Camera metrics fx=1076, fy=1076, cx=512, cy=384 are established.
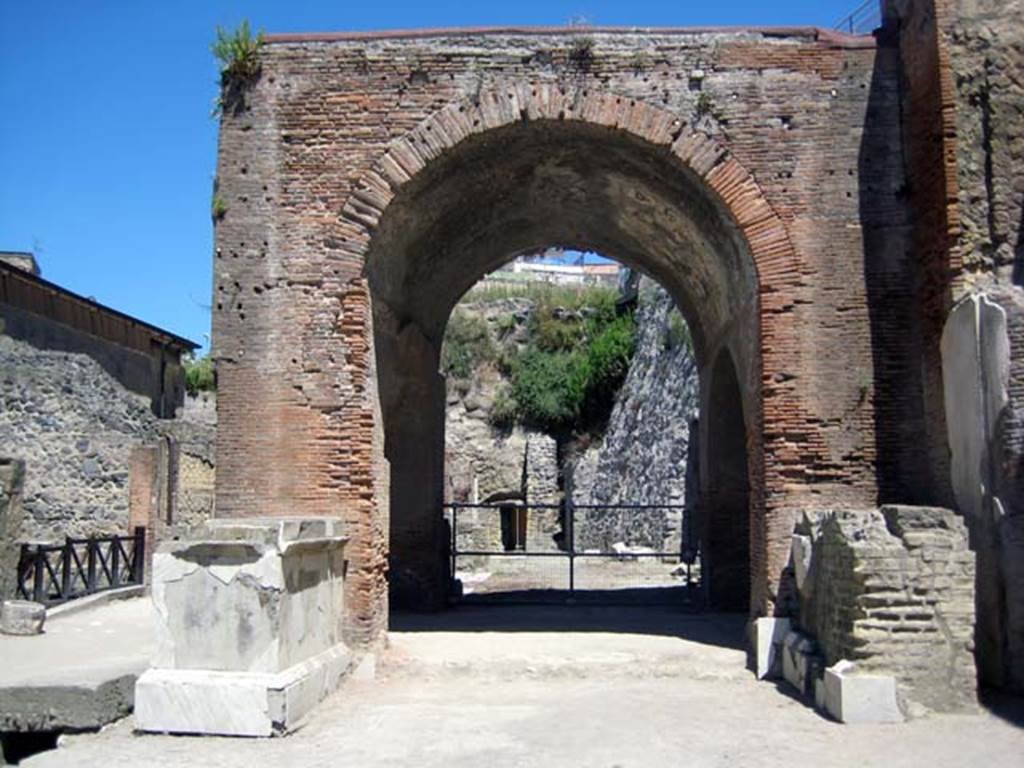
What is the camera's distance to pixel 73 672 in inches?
321

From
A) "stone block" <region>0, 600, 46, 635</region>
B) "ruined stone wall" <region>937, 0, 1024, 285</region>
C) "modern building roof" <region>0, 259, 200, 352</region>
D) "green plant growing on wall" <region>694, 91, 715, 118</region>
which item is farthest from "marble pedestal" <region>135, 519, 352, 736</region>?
"modern building roof" <region>0, 259, 200, 352</region>

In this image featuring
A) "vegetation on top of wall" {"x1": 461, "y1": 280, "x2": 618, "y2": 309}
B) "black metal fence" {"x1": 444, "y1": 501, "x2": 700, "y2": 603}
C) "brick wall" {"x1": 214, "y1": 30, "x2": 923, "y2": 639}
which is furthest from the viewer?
"vegetation on top of wall" {"x1": 461, "y1": 280, "x2": 618, "y2": 309}

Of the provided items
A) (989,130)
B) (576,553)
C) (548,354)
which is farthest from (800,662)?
(548,354)

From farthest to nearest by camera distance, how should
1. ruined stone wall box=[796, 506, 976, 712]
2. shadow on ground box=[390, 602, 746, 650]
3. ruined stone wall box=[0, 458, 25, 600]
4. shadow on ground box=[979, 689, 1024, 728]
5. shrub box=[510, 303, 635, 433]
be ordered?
shrub box=[510, 303, 635, 433] < ruined stone wall box=[0, 458, 25, 600] < shadow on ground box=[390, 602, 746, 650] < ruined stone wall box=[796, 506, 976, 712] < shadow on ground box=[979, 689, 1024, 728]

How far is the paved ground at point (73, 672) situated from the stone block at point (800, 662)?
511 centimetres

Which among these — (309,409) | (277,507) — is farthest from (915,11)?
(277,507)

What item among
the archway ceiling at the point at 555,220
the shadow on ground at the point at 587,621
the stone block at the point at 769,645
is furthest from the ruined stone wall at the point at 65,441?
the stone block at the point at 769,645

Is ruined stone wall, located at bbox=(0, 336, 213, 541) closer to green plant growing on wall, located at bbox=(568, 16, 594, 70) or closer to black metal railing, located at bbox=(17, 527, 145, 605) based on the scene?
black metal railing, located at bbox=(17, 527, 145, 605)

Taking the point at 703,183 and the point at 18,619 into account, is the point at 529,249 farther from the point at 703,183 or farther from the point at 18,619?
the point at 18,619

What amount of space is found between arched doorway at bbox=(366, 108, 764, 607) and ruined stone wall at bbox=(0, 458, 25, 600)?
4.18m

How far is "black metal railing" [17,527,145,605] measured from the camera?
14.6 m

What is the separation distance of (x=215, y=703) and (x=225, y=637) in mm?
444

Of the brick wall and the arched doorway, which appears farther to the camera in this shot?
the arched doorway

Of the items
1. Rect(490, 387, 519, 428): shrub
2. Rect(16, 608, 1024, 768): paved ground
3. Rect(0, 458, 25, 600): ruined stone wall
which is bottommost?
Rect(16, 608, 1024, 768): paved ground
